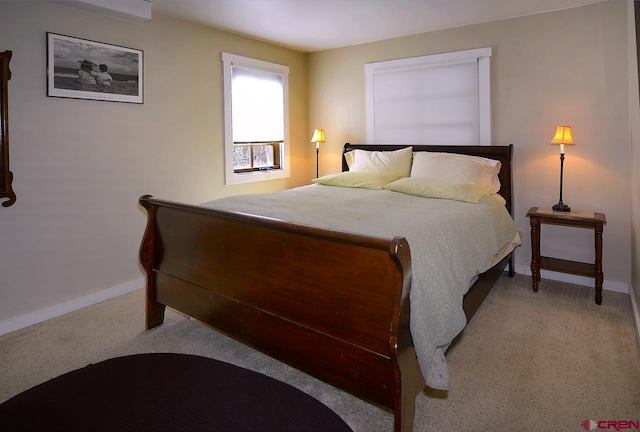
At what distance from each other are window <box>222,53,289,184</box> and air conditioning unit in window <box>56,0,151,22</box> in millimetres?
960

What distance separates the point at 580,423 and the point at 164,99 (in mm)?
3797

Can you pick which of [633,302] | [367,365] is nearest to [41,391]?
[367,365]

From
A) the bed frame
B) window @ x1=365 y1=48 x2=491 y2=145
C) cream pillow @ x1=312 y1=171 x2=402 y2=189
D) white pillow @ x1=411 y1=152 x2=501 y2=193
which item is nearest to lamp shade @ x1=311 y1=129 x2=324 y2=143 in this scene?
window @ x1=365 y1=48 x2=491 y2=145

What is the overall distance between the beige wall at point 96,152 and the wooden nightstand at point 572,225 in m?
3.01

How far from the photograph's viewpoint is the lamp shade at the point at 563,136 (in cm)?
330

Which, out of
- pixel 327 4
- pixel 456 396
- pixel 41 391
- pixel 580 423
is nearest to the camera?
pixel 41 391

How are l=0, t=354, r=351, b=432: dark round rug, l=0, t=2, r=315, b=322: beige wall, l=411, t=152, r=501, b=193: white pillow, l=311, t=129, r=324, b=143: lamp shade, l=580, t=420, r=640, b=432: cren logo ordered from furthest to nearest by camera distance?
l=311, t=129, r=324, b=143: lamp shade < l=411, t=152, r=501, b=193: white pillow < l=0, t=2, r=315, b=322: beige wall < l=580, t=420, r=640, b=432: cren logo < l=0, t=354, r=351, b=432: dark round rug

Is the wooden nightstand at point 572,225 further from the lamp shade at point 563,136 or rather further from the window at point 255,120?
the window at point 255,120

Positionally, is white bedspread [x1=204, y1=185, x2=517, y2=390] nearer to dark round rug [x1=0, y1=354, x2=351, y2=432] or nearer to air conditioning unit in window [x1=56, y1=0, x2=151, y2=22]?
dark round rug [x1=0, y1=354, x2=351, y2=432]

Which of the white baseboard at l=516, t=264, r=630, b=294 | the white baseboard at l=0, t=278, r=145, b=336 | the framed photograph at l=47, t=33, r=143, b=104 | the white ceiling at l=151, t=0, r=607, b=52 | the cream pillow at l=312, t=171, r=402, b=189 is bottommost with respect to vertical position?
the white baseboard at l=0, t=278, r=145, b=336

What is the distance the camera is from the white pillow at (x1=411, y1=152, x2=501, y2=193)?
3.53 metres

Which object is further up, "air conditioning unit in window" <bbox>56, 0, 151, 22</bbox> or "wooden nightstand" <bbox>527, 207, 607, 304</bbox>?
"air conditioning unit in window" <bbox>56, 0, 151, 22</bbox>

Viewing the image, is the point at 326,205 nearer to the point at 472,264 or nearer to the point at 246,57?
the point at 472,264

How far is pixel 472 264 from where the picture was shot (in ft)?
7.72
